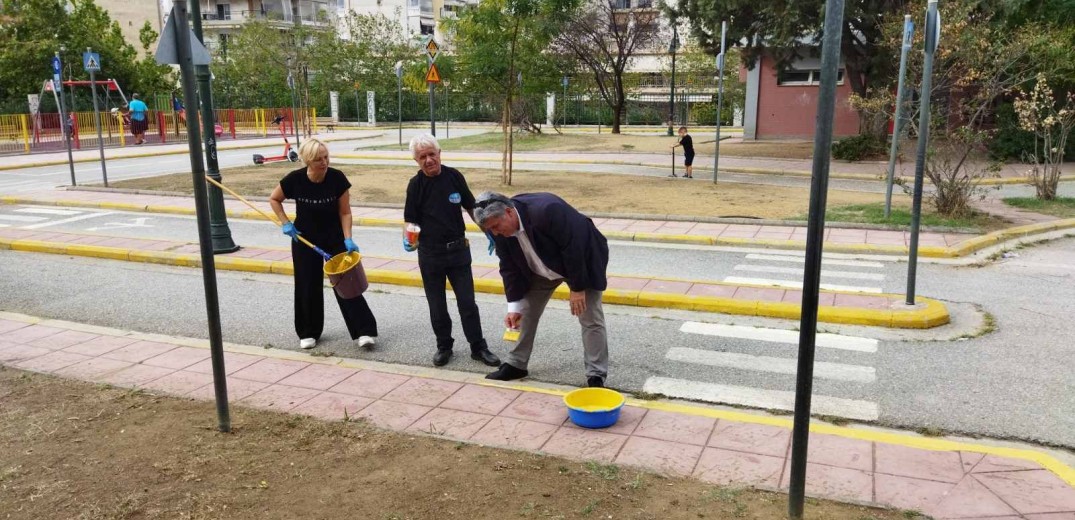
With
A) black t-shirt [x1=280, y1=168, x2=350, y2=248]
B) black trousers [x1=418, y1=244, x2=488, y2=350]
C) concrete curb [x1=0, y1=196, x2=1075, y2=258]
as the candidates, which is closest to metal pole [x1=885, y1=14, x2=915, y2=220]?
concrete curb [x1=0, y1=196, x2=1075, y2=258]

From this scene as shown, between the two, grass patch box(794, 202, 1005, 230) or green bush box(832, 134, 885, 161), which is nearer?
grass patch box(794, 202, 1005, 230)

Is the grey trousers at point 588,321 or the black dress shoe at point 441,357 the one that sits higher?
the grey trousers at point 588,321

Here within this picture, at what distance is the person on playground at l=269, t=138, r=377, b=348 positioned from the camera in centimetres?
585

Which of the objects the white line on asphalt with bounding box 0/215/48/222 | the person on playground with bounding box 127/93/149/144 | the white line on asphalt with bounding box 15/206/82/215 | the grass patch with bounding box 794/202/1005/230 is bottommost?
the white line on asphalt with bounding box 0/215/48/222

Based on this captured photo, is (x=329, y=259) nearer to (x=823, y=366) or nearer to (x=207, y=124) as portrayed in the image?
(x=823, y=366)

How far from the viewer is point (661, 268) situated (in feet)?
29.6

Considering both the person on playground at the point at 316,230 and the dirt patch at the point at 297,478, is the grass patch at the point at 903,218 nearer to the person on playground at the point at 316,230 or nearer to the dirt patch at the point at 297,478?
the person on playground at the point at 316,230

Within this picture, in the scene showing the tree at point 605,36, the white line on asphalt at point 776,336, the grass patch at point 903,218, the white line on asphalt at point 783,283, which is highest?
the tree at point 605,36

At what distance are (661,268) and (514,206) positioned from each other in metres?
4.74

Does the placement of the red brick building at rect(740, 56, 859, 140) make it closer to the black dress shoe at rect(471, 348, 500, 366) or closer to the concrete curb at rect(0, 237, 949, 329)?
the concrete curb at rect(0, 237, 949, 329)

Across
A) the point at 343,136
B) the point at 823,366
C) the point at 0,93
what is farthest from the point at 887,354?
the point at 0,93

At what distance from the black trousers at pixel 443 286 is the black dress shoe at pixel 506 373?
46 centimetres

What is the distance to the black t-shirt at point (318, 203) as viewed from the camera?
588 cm

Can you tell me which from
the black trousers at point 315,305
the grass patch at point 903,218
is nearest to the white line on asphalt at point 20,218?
the black trousers at point 315,305
